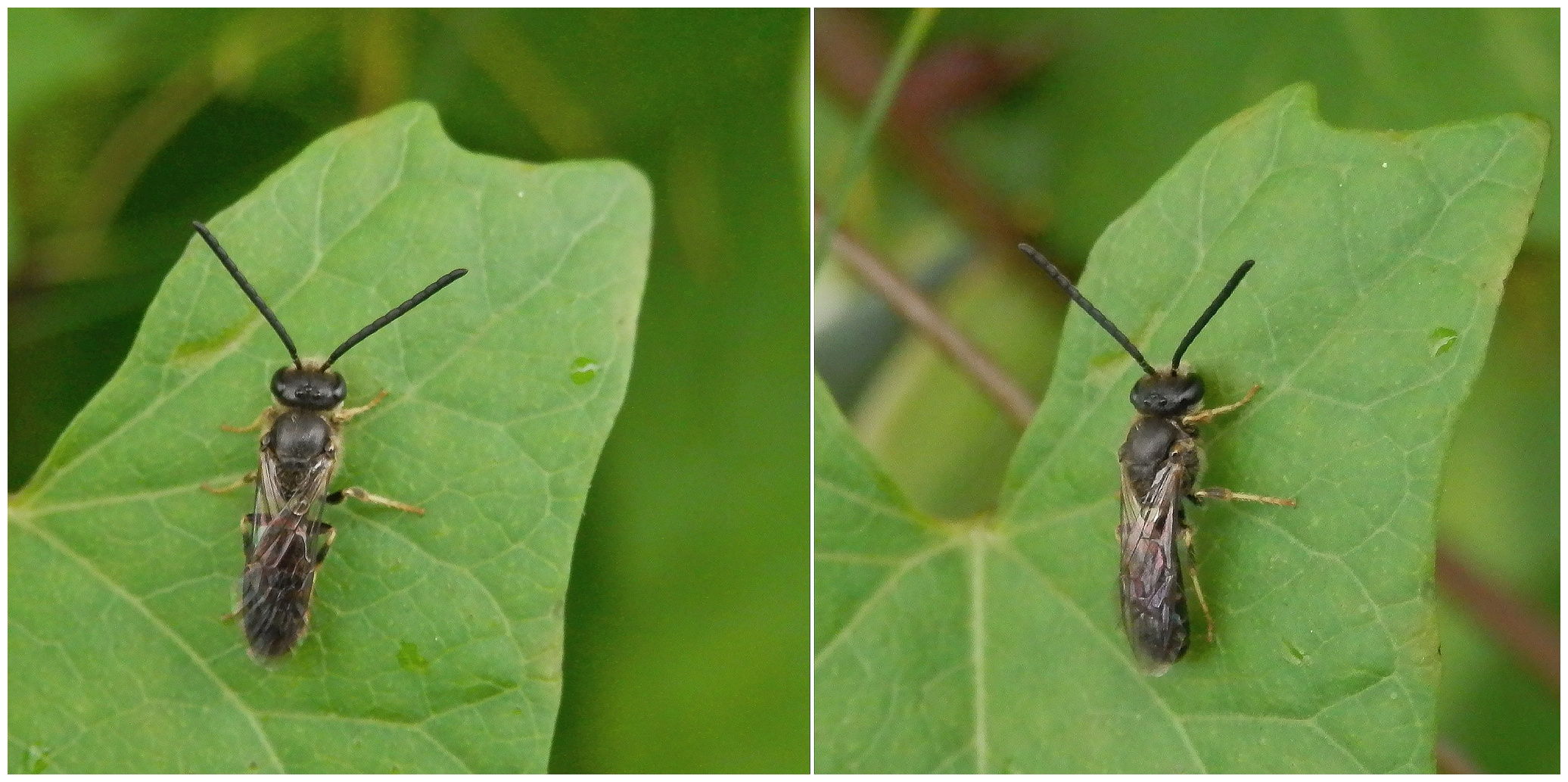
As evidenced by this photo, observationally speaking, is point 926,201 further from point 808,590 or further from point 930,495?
point 808,590

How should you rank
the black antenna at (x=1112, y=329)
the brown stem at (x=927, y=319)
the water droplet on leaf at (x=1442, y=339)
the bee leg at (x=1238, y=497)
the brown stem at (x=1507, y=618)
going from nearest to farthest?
the water droplet on leaf at (x=1442, y=339) < the bee leg at (x=1238, y=497) < the black antenna at (x=1112, y=329) < the brown stem at (x=1507, y=618) < the brown stem at (x=927, y=319)

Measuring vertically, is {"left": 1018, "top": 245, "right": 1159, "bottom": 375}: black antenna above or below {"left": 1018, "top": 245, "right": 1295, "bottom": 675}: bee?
above

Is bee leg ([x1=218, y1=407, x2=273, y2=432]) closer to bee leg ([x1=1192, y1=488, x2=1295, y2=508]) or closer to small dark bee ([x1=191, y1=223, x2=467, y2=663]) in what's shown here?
small dark bee ([x1=191, y1=223, x2=467, y2=663])

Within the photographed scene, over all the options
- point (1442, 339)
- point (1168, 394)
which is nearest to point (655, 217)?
point (1168, 394)

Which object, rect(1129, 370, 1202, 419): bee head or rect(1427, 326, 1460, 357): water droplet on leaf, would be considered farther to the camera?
rect(1129, 370, 1202, 419): bee head

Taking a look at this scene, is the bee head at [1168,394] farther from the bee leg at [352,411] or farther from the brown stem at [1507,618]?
the bee leg at [352,411]

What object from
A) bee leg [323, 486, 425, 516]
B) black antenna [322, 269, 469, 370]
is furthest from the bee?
bee leg [323, 486, 425, 516]

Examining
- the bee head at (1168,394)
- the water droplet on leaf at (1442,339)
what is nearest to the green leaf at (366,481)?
the bee head at (1168,394)
